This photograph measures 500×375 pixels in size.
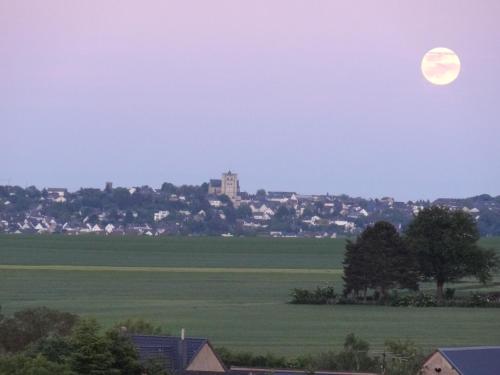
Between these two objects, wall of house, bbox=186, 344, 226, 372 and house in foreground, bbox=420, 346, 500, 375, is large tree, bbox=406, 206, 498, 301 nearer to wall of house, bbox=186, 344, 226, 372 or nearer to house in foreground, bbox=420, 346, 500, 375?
wall of house, bbox=186, 344, 226, 372

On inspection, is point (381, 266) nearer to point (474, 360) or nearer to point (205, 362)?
point (205, 362)

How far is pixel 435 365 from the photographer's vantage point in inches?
1625

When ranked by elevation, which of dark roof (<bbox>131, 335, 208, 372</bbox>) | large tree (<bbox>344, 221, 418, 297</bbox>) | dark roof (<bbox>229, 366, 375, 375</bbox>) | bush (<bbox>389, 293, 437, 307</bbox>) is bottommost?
dark roof (<bbox>229, 366, 375, 375</bbox>)

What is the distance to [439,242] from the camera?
304 ft

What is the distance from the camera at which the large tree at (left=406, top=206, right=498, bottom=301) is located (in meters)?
92.1

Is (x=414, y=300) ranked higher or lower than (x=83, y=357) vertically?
higher

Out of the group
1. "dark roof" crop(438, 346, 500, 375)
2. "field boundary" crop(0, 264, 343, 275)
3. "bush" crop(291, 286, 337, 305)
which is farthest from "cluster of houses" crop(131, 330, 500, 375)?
"field boundary" crop(0, 264, 343, 275)

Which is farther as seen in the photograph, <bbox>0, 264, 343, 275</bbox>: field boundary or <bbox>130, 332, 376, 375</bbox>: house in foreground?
<bbox>0, 264, 343, 275</bbox>: field boundary

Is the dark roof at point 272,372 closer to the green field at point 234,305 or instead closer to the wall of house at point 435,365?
the wall of house at point 435,365

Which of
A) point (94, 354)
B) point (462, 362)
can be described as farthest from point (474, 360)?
point (94, 354)

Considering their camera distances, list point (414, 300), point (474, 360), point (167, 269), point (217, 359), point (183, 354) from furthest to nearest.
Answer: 1. point (167, 269)
2. point (414, 300)
3. point (217, 359)
4. point (183, 354)
5. point (474, 360)

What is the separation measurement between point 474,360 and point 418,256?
51.6 m

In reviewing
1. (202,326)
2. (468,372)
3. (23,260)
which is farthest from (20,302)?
(23,260)

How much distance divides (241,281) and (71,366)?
256 ft
